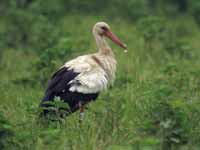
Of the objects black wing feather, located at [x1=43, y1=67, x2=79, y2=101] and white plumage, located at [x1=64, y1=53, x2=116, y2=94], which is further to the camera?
white plumage, located at [x1=64, y1=53, x2=116, y2=94]

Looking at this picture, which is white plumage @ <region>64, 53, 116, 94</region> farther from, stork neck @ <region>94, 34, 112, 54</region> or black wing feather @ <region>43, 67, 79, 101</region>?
stork neck @ <region>94, 34, 112, 54</region>

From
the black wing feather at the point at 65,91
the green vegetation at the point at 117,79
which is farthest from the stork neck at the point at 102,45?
the black wing feather at the point at 65,91

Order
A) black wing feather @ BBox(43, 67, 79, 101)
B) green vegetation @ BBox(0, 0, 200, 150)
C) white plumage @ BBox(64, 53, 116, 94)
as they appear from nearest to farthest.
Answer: green vegetation @ BBox(0, 0, 200, 150)
black wing feather @ BBox(43, 67, 79, 101)
white plumage @ BBox(64, 53, 116, 94)

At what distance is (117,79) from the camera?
10.0 meters

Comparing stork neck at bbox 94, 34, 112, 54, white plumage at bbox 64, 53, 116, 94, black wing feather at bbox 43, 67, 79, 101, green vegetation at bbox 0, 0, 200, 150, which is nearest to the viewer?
green vegetation at bbox 0, 0, 200, 150

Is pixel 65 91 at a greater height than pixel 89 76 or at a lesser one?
lesser

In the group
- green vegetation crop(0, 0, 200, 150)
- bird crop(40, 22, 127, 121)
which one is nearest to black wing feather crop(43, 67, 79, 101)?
bird crop(40, 22, 127, 121)

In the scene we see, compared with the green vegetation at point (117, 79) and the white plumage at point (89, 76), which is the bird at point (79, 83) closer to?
the white plumage at point (89, 76)

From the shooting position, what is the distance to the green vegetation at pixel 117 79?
7070 millimetres

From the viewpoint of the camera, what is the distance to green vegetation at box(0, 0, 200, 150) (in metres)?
7.07

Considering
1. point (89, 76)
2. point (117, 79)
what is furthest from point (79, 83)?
point (117, 79)

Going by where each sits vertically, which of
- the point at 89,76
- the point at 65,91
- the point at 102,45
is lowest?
the point at 65,91

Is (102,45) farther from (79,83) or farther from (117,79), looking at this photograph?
(79,83)

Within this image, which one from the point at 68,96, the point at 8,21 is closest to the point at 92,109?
the point at 68,96
